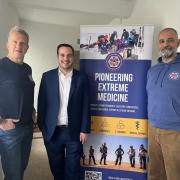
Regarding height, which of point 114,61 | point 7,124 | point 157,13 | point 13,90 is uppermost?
point 157,13

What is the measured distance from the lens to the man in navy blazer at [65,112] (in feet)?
7.63

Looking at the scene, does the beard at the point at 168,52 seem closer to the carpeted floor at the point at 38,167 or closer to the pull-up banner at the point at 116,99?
the pull-up banner at the point at 116,99

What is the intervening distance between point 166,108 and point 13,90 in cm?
118

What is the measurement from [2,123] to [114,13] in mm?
3636

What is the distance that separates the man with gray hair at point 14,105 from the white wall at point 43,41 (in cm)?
493

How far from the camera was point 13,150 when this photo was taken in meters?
1.98

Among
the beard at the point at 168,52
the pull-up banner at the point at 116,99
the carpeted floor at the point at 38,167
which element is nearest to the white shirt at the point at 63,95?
the pull-up banner at the point at 116,99

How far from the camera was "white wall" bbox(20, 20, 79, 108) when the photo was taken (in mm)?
6910

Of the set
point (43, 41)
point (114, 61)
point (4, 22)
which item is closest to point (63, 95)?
point (114, 61)

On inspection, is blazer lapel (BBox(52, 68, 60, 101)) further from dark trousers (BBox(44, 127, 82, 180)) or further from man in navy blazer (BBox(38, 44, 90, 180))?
dark trousers (BBox(44, 127, 82, 180))

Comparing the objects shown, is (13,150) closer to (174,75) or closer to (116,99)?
(116,99)

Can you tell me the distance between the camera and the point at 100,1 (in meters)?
4.80

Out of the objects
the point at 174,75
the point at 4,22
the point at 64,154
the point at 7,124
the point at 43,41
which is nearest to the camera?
the point at 7,124

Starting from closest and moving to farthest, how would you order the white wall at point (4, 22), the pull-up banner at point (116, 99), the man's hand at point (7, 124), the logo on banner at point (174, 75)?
the man's hand at point (7, 124) < the logo on banner at point (174, 75) < the pull-up banner at point (116, 99) < the white wall at point (4, 22)
